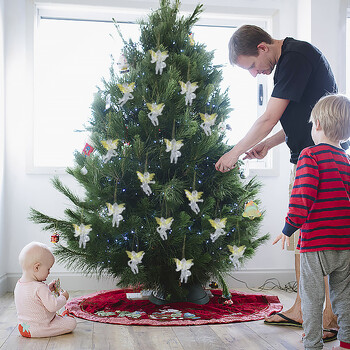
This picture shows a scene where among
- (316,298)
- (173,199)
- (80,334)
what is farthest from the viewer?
(173,199)

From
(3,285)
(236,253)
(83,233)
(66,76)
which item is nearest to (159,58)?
(83,233)

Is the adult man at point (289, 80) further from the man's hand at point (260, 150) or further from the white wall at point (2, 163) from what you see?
the white wall at point (2, 163)

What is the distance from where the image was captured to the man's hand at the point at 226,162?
226cm

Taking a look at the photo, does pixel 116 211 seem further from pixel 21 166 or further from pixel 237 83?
pixel 237 83

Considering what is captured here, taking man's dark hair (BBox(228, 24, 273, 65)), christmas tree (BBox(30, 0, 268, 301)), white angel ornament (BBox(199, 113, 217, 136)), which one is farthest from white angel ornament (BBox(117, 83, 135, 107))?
man's dark hair (BBox(228, 24, 273, 65))

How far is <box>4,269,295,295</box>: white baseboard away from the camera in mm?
3178

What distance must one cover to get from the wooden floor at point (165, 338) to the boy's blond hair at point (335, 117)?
0.84 m

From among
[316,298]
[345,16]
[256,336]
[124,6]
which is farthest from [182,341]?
[345,16]

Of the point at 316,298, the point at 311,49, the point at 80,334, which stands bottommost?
the point at 80,334

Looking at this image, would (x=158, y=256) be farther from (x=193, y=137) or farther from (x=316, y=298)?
(x=316, y=298)

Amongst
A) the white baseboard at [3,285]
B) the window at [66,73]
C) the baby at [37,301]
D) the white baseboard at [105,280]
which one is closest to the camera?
the baby at [37,301]

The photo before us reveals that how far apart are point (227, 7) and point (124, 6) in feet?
2.49

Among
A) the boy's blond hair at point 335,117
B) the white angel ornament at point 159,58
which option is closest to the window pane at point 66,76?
the white angel ornament at point 159,58

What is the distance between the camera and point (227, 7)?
3539 millimetres
